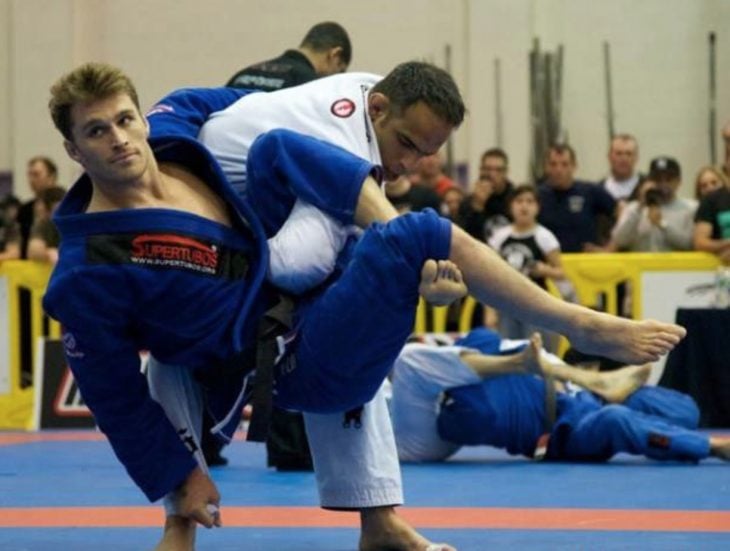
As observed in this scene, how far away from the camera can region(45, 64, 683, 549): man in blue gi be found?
12.8 ft

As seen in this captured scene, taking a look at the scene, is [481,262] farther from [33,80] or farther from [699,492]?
[33,80]

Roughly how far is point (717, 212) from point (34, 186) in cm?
484

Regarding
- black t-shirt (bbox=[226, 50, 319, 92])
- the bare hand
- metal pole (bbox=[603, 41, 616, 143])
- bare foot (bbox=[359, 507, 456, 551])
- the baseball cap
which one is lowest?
bare foot (bbox=[359, 507, 456, 551])

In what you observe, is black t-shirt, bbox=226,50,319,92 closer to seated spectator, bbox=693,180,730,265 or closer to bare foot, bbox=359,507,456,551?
seated spectator, bbox=693,180,730,265

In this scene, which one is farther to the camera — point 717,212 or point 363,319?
point 717,212

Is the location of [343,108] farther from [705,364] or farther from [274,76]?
[705,364]

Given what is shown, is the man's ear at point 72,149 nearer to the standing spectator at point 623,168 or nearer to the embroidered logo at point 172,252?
the embroidered logo at point 172,252

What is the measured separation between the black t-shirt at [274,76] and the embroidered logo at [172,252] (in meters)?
3.63

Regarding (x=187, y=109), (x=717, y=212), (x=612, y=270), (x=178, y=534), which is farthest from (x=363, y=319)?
(x=717, y=212)

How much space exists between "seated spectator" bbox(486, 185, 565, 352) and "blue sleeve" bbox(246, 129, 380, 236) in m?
5.79

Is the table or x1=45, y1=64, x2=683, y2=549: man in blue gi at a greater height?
x1=45, y1=64, x2=683, y2=549: man in blue gi

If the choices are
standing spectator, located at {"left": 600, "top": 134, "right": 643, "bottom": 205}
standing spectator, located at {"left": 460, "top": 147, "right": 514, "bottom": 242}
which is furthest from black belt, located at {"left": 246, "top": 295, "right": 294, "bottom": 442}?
standing spectator, located at {"left": 600, "top": 134, "right": 643, "bottom": 205}

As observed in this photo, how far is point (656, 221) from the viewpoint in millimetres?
10539

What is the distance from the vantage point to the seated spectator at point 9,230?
1105cm
